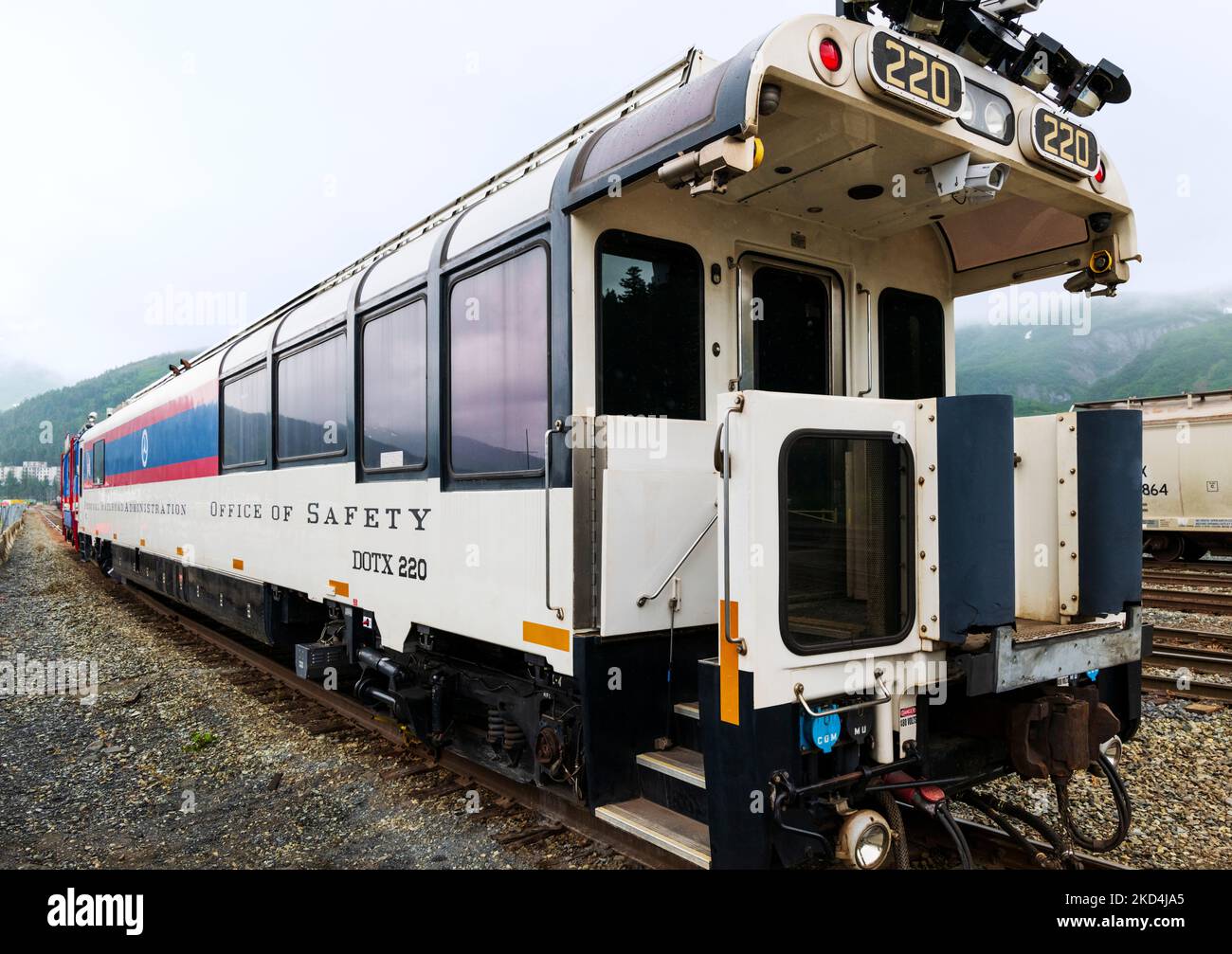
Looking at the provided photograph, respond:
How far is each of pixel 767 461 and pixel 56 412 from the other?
594 ft

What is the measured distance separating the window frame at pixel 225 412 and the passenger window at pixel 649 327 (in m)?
4.49

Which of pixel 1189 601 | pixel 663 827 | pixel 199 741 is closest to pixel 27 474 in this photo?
pixel 199 741

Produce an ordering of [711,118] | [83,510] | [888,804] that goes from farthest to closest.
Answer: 1. [83,510]
2. [888,804]
3. [711,118]

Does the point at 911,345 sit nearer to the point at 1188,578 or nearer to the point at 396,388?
the point at 396,388

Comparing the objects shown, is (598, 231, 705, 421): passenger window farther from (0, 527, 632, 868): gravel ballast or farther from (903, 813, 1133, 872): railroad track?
(903, 813, 1133, 872): railroad track

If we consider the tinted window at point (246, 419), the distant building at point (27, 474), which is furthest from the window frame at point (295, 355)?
the distant building at point (27, 474)

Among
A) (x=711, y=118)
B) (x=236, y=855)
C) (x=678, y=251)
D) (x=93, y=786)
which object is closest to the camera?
(x=711, y=118)

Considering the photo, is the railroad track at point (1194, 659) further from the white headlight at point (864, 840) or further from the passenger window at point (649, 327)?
the passenger window at point (649, 327)

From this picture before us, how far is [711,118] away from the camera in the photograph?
3.05 m

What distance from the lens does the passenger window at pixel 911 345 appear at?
493 cm
